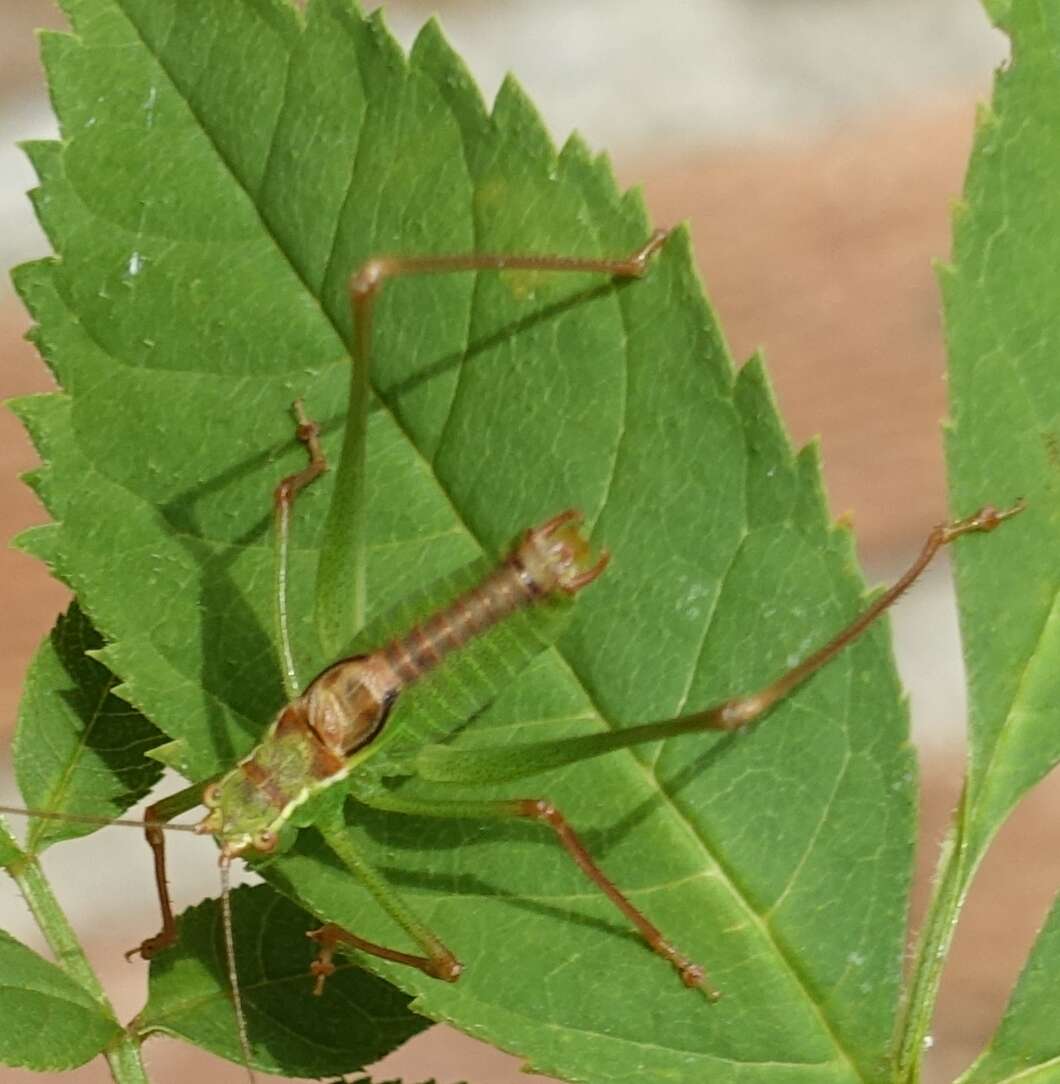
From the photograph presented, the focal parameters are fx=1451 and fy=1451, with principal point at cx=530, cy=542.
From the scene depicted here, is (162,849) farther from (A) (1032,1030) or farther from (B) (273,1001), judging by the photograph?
(A) (1032,1030)

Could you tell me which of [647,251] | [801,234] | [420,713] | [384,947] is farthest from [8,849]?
[801,234]

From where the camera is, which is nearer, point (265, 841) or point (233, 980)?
point (233, 980)

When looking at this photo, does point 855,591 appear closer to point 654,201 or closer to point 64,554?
point 64,554

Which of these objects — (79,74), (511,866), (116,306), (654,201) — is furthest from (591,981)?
(654,201)

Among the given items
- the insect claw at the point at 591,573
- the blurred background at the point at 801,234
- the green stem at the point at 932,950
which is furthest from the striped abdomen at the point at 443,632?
the blurred background at the point at 801,234

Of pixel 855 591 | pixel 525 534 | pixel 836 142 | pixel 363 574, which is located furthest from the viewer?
pixel 836 142

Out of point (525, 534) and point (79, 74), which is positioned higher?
point (79, 74)

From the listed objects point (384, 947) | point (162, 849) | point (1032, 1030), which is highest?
point (162, 849)
